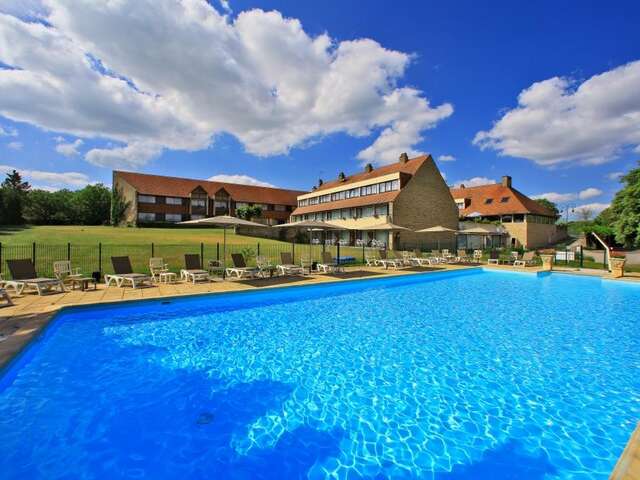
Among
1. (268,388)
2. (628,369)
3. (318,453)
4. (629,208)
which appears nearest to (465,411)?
(318,453)

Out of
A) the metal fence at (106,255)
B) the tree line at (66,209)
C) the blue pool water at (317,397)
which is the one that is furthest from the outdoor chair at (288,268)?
the tree line at (66,209)

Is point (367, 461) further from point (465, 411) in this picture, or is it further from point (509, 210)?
point (509, 210)

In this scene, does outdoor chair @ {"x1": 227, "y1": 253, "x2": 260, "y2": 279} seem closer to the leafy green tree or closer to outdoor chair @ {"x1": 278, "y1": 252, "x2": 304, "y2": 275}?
outdoor chair @ {"x1": 278, "y1": 252, "x2": 304, "y2": 275}

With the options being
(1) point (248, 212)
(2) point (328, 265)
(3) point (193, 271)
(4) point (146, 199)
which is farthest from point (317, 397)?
(4) point (146, 199)

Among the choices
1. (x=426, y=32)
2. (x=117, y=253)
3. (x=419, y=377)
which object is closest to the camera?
(x=419, y=377)

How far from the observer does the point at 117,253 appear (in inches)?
700

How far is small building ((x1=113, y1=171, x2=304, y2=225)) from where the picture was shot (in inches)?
1852

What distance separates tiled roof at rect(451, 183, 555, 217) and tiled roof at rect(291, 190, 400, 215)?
15885 mm

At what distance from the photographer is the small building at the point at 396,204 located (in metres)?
33.0

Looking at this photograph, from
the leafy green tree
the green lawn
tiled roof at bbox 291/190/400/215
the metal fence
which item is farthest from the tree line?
the metal fence

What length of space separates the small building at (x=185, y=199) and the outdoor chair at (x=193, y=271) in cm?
3635

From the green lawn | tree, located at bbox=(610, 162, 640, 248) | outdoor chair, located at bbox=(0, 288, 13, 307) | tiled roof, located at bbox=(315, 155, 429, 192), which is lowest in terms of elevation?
outdoor chair, located at bbox=(0, 288, 13, 307)

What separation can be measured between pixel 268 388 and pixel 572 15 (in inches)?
677

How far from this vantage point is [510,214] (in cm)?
3803
